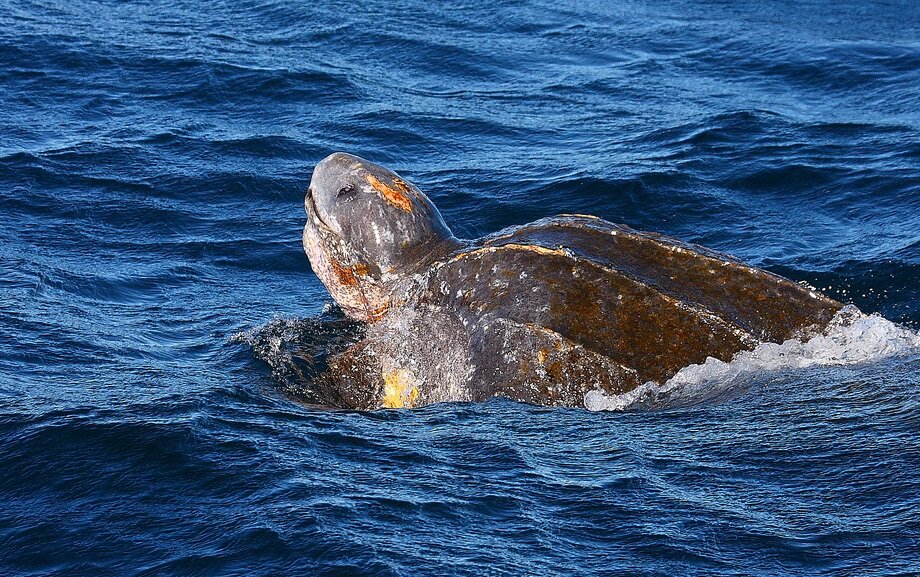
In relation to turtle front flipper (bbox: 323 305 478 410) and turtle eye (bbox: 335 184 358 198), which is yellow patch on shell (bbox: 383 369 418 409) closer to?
turtle front flipper (bbox: 323 305 478 410)

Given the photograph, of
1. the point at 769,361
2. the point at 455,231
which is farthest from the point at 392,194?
the point at 455,231

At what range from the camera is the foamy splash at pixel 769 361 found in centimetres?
493

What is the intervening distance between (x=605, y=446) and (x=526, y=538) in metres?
0.87

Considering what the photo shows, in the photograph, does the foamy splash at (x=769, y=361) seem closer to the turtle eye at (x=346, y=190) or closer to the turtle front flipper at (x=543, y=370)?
the turtle front flipper at (x=543, y=370)

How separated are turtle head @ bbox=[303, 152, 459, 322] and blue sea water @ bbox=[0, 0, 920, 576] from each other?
0.53 m

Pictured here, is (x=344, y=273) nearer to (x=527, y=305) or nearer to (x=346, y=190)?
(x=346, y=190)

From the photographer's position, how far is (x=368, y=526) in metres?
3.63

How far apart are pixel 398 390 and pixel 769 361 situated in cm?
196

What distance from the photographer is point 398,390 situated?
5.79 meters

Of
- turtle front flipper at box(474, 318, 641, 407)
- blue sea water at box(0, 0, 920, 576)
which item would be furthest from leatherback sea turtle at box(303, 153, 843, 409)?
blue sea water at box(0, 0, 920, 576)

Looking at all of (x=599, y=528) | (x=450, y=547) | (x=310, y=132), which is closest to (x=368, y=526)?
(x=450, y=547)

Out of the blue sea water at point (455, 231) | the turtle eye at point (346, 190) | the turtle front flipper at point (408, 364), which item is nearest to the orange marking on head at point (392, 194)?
the turtle eye at point (346, 190)

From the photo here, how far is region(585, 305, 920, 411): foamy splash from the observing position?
4.93m

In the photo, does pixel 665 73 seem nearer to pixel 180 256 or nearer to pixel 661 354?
pixel 180 256
